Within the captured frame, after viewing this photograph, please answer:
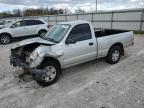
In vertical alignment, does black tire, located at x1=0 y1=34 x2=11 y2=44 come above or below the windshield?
below

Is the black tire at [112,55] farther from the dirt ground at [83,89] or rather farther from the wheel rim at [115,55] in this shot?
the dirt ground at [83,89]

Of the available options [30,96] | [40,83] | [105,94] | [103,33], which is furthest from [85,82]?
[103,33]

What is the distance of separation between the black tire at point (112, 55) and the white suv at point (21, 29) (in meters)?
8.51

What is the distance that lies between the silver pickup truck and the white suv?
7.73 m

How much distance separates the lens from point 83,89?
4.50 meters

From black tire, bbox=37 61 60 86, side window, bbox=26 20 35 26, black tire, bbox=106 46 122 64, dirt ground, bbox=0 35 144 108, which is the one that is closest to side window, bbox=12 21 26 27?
side window, bbox=26 20 35 26

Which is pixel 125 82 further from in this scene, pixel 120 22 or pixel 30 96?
pixel 120 22

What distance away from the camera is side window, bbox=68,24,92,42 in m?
5.11

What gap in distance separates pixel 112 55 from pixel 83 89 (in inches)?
93.0

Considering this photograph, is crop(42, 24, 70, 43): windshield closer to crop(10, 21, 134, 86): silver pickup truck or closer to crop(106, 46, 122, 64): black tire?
crop(10, 21, 134, 86): silver pickup truck

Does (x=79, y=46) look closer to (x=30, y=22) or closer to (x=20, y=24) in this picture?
(x=20, y=24)

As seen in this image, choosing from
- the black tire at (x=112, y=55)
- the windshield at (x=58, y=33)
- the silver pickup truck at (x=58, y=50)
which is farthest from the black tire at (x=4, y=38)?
the black tire at (x=112, y=55)

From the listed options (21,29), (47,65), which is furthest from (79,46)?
(21,29)

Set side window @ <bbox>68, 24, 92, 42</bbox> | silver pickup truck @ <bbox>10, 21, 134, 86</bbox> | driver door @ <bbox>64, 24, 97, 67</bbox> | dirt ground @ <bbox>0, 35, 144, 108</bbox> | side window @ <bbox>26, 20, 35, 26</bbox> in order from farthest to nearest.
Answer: side window @ <bbox>26, 20, 35, 26</bbox>
side window @ <bbox>68, 24, 92, 42</bbox>
driver door @ <bbox>64, 24, 97, 67</bbox>
silver pickup truck @ <bbox>10, 21, 134, 86</bbox>
dirt ground @ <bbox>0, 35, 144, 108</bbox>
